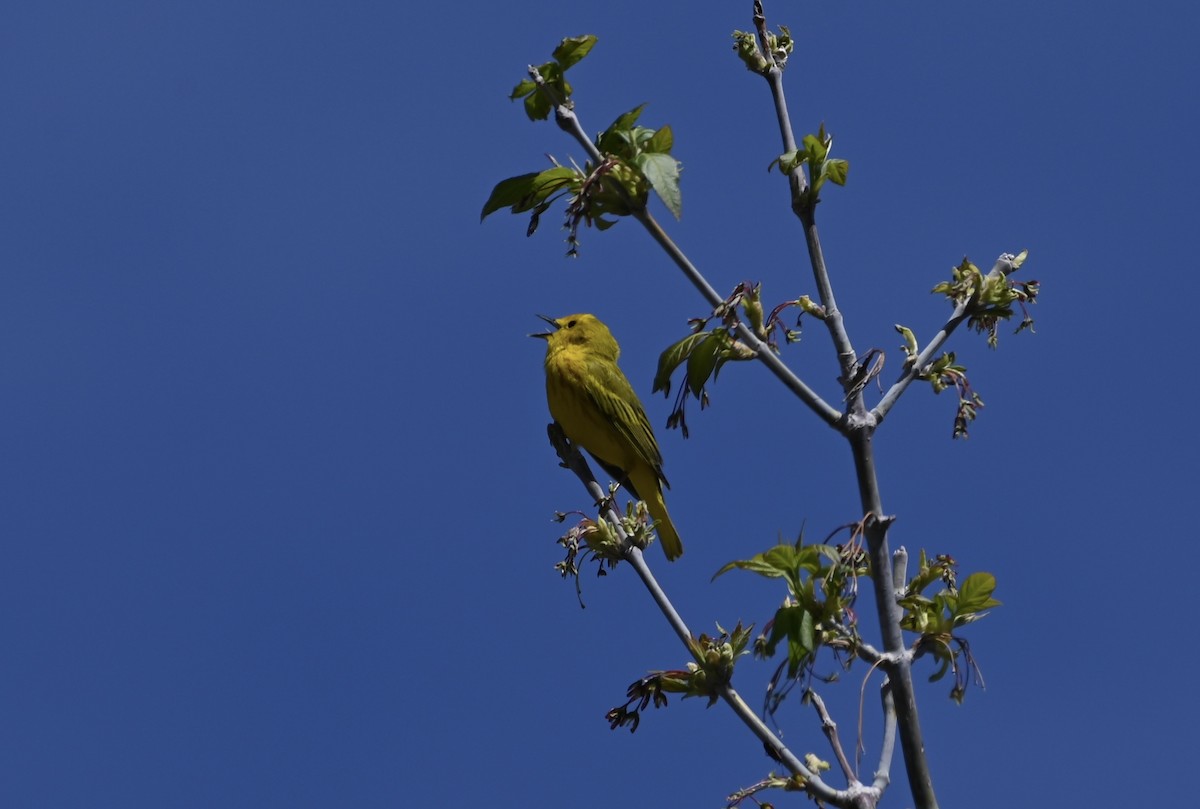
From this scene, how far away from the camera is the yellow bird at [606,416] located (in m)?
8.14

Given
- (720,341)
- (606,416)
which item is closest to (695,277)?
(720,341)

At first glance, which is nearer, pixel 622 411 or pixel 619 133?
pixel 619 133

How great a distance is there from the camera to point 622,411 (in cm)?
813

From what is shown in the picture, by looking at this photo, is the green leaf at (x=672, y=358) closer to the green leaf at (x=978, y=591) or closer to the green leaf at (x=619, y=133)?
the green leaf at (x=619, y=133)

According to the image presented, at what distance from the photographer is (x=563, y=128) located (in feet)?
11.4

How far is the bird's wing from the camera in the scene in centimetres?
811

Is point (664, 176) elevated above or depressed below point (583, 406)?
below

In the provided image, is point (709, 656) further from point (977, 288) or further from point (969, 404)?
point (977, 288)

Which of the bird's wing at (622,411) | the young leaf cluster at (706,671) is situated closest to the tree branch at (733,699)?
the young leaf cluster at (706,671)

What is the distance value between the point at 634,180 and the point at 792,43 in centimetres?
68

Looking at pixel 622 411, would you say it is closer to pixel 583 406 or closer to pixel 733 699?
pixel 583 406

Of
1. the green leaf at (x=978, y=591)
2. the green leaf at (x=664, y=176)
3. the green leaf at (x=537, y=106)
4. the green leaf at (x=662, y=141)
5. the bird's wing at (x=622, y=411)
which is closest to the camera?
the green leaf at (x=664, y=176)

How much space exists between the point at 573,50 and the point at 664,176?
62cm

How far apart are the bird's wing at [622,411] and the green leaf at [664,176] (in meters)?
4.89
